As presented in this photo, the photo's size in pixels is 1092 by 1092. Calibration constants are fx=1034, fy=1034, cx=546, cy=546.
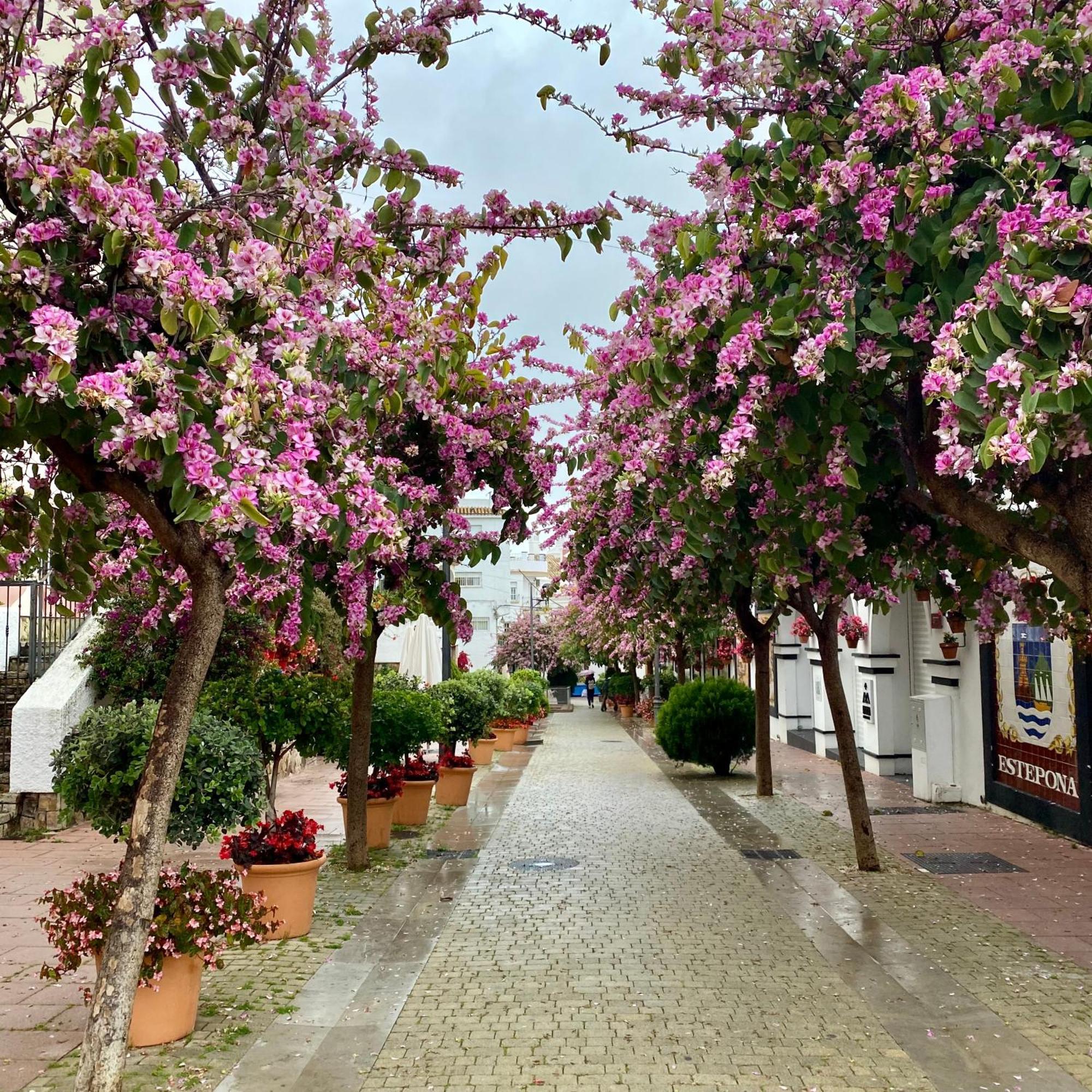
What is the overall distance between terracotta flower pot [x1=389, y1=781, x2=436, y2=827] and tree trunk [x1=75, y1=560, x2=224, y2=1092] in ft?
25.5

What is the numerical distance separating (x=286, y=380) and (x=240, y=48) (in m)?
1.58

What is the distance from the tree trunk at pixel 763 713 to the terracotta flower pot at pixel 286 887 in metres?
7.84

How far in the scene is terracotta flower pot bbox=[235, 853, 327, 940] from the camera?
Result: 7.00 m

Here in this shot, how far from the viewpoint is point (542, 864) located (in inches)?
398

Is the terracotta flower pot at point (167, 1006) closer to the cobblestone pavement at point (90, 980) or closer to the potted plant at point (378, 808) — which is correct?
the cobblestone pavement at point (90, 980)

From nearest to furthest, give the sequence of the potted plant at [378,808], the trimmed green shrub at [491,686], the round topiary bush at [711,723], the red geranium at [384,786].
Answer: the potted plant at [378,808], the red geranium at [384,786], the trimmed green shrub at [491,686], the round topiary bush at [711,723]

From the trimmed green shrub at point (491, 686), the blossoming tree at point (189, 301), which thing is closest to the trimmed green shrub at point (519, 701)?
the trimmed green shrub at point (491, 686)

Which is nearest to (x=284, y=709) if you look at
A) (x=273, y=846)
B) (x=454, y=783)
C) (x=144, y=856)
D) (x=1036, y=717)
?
(x=273, y=846)

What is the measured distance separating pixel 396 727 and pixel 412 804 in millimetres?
1639

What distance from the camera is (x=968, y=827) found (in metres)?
11.4

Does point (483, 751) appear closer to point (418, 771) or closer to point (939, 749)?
point (418, 771)

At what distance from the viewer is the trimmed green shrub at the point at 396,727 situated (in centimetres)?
1080

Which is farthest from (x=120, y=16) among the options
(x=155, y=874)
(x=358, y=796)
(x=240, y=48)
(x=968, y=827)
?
(x=968, y=827)

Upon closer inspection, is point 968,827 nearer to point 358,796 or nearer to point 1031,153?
point 358,796
